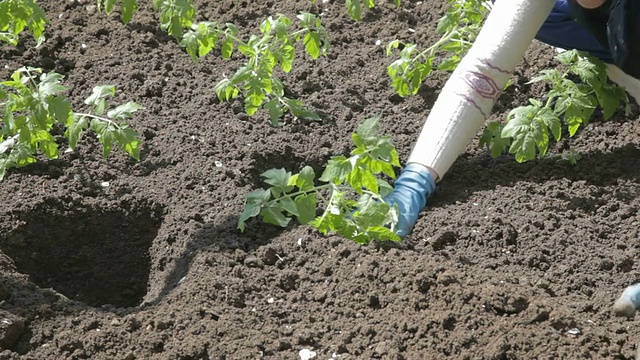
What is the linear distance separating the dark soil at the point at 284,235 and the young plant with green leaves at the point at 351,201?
0.24 ft

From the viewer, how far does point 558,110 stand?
354cm

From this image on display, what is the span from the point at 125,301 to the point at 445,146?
3.96 ft

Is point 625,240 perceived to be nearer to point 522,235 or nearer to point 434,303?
point 522,235

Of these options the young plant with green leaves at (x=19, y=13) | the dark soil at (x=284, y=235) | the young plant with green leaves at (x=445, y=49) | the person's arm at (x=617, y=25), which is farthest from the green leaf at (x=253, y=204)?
the person's arm at (x=617, y=25)

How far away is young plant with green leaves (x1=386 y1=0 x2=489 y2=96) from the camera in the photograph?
3.73m

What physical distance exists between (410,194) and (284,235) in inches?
17.5

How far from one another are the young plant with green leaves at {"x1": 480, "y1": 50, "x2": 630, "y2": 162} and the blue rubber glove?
0.93 feet

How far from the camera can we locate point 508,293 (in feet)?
9.20

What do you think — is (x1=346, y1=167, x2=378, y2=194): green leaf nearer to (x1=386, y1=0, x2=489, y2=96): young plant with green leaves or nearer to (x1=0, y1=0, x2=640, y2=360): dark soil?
(x1=0, y1=0, x2=640, y2=360): dark soil

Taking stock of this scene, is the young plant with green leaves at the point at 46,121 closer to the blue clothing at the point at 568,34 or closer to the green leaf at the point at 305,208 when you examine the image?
the green leaf at the point at 305,208

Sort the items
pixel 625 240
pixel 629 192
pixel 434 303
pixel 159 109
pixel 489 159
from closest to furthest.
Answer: pixel 434 303, pixel 625 240, pixel 629 192, pixel 489 159, pixel 159 109

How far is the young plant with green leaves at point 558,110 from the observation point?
3416mm

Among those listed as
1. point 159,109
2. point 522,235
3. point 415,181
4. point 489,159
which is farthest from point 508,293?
point 159,109

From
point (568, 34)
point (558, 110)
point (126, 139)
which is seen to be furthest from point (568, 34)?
point (126, 139)
